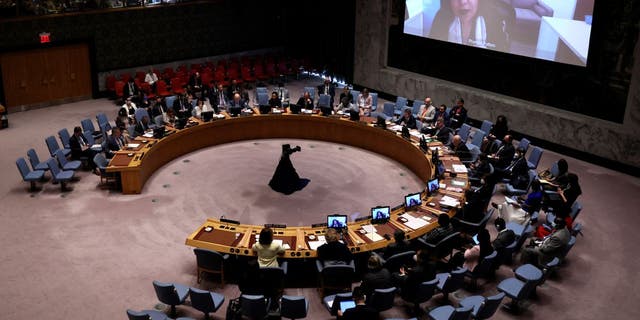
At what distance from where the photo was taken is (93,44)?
1991cm

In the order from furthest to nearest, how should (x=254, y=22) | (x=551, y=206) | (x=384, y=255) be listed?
(x=254, y=22) → (x=551, y=206) → (x=384, y=255)

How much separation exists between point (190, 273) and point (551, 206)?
23.5 ft

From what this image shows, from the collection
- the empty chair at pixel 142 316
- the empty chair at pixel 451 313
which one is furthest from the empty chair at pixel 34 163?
the empty chair at pixel 451 313

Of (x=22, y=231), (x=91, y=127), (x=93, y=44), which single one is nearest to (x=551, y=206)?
(x=22, y=231)

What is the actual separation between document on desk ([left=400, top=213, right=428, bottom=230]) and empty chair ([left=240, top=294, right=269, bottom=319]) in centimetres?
308

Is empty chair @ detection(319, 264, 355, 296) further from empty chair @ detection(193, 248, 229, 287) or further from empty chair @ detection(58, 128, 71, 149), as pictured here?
empty chair @ detection(58, 128, 71, 149)

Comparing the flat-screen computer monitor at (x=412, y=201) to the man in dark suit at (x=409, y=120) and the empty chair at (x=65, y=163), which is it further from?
the empty chair at (x=65, y=163)

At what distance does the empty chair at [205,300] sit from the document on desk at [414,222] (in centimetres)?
345

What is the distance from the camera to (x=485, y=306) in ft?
26.8

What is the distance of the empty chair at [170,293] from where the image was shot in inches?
334

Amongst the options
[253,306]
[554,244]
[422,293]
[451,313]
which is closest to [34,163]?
[253,306]

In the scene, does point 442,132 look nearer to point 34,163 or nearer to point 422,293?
point 422,293

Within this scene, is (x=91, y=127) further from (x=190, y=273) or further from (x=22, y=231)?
(x=190, y=273)

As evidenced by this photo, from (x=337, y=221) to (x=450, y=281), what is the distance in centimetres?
214
